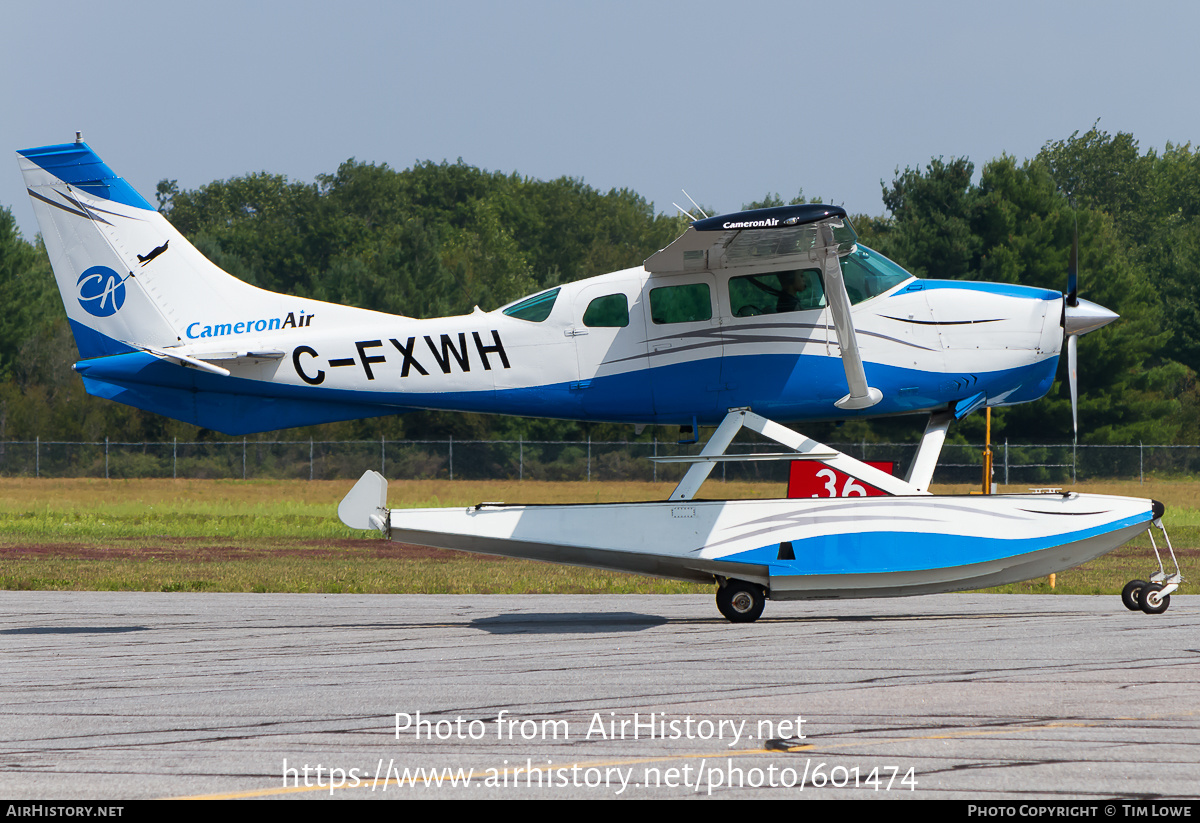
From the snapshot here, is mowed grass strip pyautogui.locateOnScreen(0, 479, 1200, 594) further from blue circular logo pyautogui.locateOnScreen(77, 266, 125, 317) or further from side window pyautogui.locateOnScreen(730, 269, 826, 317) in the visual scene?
side window pyautogui.locateOnScreen(730, 269, 826, 317)

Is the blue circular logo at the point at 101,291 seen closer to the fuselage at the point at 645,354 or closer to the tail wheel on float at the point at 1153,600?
the fuselage at the point at 645,354

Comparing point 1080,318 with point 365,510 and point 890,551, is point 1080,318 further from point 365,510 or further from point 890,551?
point 365,510

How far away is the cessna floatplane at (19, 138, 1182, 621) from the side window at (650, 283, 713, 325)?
0.07 feet

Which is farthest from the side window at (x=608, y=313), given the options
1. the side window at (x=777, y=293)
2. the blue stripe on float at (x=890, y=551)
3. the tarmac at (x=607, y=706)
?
the tarmac at (x=607, y=706)

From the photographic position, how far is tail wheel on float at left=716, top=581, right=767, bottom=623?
37.2ft

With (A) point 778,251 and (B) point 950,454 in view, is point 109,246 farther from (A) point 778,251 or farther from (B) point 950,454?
(B) point 950,454

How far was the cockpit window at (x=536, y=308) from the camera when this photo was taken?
12172 millimetres

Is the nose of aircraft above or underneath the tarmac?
above

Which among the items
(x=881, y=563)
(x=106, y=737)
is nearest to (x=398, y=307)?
(x=881, y=563)

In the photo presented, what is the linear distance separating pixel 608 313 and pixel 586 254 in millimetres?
71229

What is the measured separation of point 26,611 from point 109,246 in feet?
13.8

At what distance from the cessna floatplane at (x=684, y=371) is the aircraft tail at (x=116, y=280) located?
0.02 m

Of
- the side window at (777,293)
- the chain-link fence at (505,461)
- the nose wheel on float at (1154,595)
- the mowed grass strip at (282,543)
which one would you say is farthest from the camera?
the chain-link fence at (505,461)

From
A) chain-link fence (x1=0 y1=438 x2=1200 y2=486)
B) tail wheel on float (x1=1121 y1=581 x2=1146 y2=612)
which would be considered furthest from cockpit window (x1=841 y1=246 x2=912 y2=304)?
chain-link fence (x1=0 y1=438 x2=1200 y2=486)
